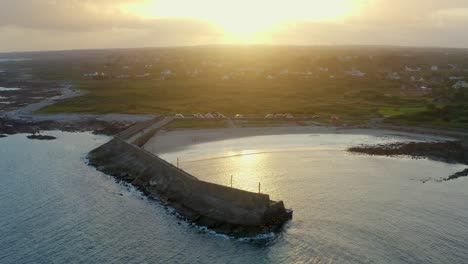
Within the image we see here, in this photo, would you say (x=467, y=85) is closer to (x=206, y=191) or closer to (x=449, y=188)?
(x=449, y=188)

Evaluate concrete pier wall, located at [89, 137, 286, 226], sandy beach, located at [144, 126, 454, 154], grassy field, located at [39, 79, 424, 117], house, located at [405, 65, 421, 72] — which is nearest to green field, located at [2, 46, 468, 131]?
grassy field, located at [39, 79, 424, 117]

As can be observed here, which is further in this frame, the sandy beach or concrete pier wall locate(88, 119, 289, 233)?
the sandy beach

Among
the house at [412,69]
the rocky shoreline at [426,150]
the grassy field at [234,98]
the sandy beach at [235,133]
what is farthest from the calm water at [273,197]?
the house at [412,69]

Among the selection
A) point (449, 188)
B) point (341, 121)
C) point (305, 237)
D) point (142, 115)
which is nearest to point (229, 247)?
point (305, 237)

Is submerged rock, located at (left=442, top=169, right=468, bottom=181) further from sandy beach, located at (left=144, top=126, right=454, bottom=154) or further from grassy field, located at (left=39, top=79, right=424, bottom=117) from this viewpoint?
grassy field, located at (left=39, top=79, right=424, bottom=117)

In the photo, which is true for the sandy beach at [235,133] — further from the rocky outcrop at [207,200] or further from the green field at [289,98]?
the rocky outcrop at [207,200]
